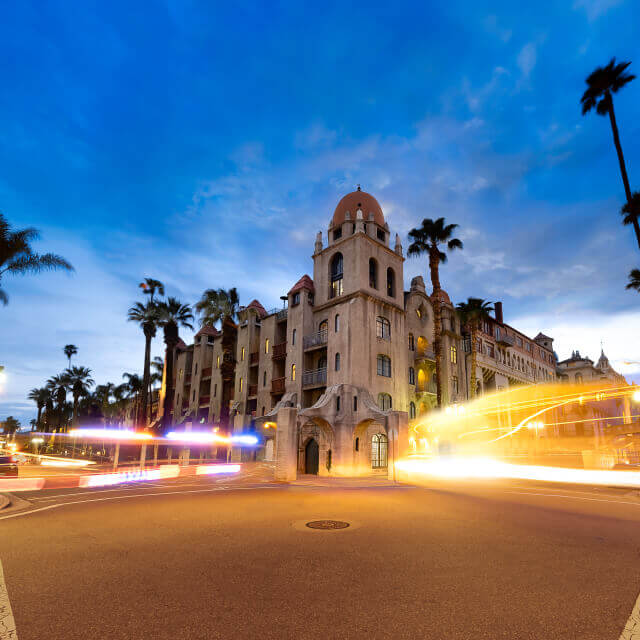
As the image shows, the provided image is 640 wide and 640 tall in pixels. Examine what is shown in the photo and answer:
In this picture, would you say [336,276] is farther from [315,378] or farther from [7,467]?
→ [7,467]

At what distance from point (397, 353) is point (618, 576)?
2725 centimetres

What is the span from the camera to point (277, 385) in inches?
1403

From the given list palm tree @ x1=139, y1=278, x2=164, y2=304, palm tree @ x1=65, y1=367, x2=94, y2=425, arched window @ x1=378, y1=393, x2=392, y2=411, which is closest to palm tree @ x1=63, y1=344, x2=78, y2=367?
palm tree @ x1=65, y1=367, x2=94, y2=425

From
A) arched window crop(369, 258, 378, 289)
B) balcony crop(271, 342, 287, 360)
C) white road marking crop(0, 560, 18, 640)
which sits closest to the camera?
white road marking crop(0, 560, 18, 640)

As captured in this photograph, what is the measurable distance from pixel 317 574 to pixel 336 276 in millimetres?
29435

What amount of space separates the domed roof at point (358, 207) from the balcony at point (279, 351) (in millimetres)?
11334

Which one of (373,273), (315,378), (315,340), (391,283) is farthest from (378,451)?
(373,273)

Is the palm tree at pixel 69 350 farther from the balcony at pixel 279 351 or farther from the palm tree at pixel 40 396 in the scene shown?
the balcony at pixel 279 351

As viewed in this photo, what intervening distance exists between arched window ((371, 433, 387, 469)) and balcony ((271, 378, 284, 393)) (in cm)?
888

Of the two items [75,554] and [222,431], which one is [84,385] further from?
[75,554]

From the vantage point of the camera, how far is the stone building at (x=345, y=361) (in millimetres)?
27875

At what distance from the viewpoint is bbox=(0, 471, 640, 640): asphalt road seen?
436cm

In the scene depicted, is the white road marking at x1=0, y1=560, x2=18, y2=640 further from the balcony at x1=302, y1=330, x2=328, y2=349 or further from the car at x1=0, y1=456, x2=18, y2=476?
the balcony at x1=302, y1=330, x2=328, y2=349

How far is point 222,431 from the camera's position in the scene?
1373 inches
